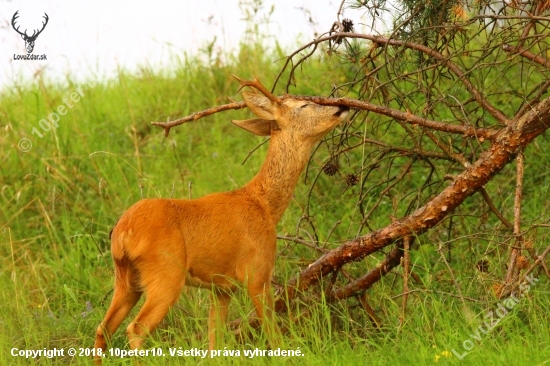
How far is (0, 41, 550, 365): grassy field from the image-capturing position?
4605 millimetres

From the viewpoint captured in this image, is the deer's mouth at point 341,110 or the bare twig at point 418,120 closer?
the bare twig at point 418,120

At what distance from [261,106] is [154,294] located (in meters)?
1.22

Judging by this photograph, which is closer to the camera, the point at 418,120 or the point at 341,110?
the point at 418,120

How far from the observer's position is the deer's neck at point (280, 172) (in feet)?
16.9

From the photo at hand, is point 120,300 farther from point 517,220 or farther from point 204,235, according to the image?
point 517,220

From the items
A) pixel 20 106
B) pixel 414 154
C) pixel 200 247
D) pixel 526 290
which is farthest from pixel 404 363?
pixel 20 106

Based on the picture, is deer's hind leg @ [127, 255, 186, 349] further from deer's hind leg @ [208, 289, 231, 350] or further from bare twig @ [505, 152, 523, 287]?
bare twig @ [505, 152, 523, 287]

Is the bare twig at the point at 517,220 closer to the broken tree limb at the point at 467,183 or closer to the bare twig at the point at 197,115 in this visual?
the broken tree limb at the point at 467,183

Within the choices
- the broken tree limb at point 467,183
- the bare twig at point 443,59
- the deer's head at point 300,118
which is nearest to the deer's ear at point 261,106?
the deer's head at point 300,118

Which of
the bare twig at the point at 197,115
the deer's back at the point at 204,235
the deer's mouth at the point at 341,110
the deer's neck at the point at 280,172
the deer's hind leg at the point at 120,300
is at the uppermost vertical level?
the bare twig at the point at 197,115

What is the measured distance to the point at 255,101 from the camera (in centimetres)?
502

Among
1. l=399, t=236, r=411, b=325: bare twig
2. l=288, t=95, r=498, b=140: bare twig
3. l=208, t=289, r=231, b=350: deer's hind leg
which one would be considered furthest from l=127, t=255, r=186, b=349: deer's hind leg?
l=288, t=95, r=498, b=140: bare twig

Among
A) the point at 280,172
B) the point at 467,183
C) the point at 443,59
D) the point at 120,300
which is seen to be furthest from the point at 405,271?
the point at 120,300

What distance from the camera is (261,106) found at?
5055mm
